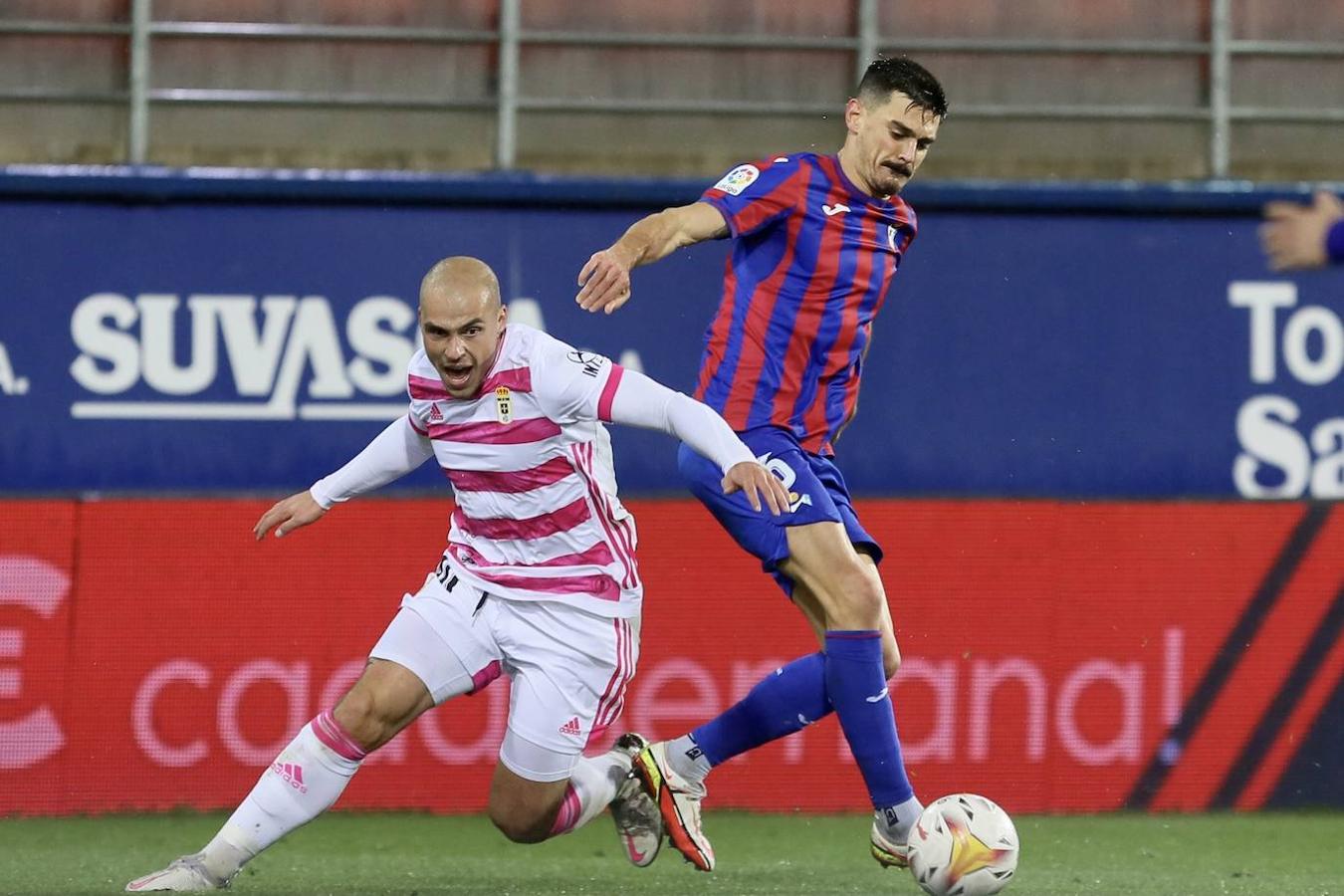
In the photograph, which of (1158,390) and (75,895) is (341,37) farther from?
(75,895)

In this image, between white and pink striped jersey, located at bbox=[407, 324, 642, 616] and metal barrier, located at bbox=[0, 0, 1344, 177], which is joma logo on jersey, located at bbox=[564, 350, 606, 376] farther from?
metal barrier, located at bbox=[0, 0, 1344, 177]

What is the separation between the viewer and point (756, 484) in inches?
190

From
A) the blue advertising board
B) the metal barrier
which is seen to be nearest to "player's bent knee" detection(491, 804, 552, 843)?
the blue advertising board

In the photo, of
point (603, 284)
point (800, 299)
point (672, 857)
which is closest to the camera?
point (603, 284)

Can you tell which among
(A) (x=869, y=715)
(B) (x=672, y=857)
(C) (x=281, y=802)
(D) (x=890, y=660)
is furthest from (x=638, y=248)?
(B) (x=672, y=857)

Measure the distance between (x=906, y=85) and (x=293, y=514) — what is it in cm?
203

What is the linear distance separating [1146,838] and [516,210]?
4.19m

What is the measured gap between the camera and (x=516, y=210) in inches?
383

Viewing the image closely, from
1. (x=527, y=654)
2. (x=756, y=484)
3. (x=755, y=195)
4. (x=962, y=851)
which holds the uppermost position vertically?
(x=755, y=195)

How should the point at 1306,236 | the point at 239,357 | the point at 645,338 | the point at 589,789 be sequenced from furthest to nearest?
the point at 645,338, the point at 239,357, the point at 589,789, the point at 1306,236

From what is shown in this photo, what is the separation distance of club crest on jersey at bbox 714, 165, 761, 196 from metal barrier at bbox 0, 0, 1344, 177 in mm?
4308

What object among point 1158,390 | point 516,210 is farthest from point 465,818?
point 1158,390

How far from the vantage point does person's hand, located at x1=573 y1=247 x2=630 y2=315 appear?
188 inches

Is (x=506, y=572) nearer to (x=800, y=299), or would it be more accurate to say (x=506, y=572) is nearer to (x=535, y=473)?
(x=535, y=473)
